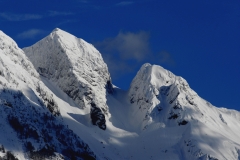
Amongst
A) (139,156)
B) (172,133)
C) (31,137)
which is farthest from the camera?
(172,133)

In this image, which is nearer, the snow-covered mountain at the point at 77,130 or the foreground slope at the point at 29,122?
the foreground slope at the point at 29,122

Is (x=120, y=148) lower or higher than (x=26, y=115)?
higher

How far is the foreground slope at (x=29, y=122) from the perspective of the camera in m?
144

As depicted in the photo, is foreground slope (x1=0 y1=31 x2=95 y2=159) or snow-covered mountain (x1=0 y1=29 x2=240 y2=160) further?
snow-covered mountain (x1=0 y1=29 x2=240 y2=160)

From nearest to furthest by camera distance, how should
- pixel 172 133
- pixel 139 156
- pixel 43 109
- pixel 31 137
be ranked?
pixel 31 137
pixel 43 109
pixel 139 156
pixel 172 133

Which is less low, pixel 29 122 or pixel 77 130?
pixel 77 130

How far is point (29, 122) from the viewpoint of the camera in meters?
152

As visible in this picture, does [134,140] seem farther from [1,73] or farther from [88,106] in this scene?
[1,73]

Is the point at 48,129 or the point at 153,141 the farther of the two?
the point at 153,141

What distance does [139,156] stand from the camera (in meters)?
178

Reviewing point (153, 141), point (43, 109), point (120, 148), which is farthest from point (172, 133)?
point (43, 109)

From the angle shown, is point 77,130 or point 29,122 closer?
point 29,122

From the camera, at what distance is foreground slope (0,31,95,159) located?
144 metres

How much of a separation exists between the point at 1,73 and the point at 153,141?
48.3 metres
